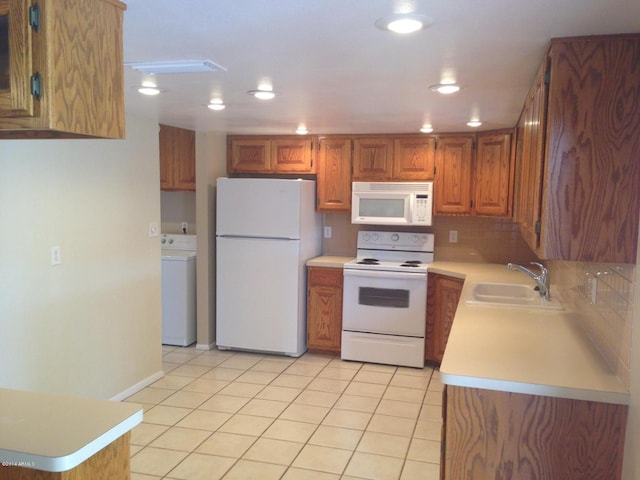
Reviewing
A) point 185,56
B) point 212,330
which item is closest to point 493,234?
point 212,330

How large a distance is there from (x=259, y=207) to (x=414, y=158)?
4.71 ft

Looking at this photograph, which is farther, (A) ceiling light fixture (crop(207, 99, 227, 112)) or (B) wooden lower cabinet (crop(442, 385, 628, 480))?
(A) ceiling light fixture (crop(207, 99, 227, 112))

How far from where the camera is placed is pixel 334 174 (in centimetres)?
495

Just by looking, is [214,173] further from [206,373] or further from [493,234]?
[493,234]

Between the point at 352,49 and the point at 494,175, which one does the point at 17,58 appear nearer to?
the point at 352,49

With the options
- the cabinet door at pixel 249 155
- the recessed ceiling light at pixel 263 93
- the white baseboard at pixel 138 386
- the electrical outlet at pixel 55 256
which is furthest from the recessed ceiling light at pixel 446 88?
the white baseboard at pixel 138 386

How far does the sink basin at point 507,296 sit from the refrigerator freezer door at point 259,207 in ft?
5.60

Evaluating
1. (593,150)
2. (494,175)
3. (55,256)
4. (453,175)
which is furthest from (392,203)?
(593,150)

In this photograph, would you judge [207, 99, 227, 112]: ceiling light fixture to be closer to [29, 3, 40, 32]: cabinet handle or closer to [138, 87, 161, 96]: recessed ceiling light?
[138, 87, 161, 96]: recessed ceiling light

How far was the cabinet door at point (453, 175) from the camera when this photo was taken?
4570 millimetres

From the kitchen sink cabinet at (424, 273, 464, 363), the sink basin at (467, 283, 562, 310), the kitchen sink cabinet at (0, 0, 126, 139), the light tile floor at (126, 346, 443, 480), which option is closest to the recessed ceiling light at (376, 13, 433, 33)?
the kitchen sink cabinet at (0, 0, 126, 139)

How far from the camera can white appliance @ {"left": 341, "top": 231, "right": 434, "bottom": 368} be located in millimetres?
4531

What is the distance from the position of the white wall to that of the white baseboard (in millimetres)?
20

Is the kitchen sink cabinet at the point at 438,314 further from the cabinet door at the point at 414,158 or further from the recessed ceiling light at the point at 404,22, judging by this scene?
the recessed ceiling light at the point at 404,22
